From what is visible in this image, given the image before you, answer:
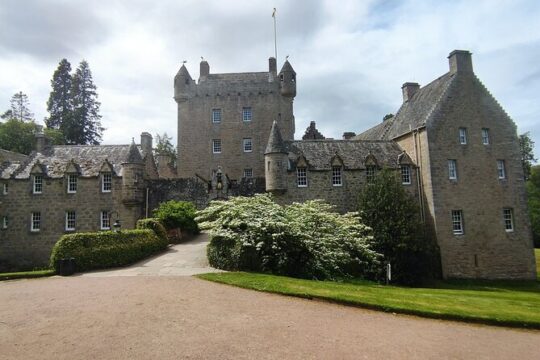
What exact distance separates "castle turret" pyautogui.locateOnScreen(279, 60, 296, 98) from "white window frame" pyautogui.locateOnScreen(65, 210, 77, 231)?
78.0 feet

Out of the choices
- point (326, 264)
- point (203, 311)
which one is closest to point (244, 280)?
point (203, 311)

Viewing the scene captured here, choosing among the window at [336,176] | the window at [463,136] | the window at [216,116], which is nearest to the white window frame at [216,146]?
the window at [216,116]

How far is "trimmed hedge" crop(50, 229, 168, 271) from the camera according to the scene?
1886 cm

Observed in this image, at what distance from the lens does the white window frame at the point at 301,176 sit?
2952 cm

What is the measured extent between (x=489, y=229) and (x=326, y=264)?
17.2 meters

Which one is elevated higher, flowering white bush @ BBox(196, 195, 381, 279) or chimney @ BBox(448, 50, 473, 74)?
chimney @ BBox(448, 50, 473, 74)

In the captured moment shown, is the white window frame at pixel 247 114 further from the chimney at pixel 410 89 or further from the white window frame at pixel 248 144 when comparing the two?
the chimney at pixel 410 89

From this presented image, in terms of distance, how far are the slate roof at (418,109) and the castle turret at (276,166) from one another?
10976 mm

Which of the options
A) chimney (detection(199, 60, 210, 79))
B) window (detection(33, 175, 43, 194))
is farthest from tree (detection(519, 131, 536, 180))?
window (detection(33, 175, 43, 194))

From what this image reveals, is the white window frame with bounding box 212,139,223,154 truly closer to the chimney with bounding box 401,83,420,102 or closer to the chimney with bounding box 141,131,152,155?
the chimney with bounding box 141,131,152,155

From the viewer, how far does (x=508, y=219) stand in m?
29.7

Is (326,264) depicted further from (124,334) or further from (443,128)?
(443,128)

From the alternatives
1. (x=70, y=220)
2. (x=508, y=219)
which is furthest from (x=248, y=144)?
(x=508, y=219)

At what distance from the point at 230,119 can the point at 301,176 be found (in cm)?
1484
